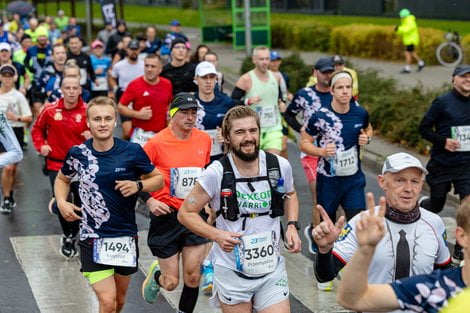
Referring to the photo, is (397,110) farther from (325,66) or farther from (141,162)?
(141,162)

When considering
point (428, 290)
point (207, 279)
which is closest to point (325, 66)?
point (207, 279)

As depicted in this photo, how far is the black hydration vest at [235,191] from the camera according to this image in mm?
6605

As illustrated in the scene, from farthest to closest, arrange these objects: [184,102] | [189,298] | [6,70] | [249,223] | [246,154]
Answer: [6,70], [184,102], [189,298], [249,223], [246,154]

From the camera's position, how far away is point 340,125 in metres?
A: 9.64

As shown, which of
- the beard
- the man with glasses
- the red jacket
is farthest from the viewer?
the man with glasses

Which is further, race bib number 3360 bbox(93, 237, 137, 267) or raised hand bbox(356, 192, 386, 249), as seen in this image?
race bib number 3360 bbox(93, 237, 137, 267)

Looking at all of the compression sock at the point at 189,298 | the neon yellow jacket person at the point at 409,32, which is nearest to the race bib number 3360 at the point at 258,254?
the compression sock at the point at 189,298

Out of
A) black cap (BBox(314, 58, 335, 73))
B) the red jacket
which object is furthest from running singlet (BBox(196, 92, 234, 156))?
the red jacket

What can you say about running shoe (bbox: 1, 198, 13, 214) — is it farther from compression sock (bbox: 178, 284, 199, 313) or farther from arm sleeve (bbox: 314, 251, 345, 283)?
arm sleeve (bbox: 314, 251, 345, 283)

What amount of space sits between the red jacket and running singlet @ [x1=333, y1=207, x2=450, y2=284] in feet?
18.1

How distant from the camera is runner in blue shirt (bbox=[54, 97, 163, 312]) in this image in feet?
24.9

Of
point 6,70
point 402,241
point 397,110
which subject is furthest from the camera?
point 397,110

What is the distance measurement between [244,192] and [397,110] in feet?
37.0

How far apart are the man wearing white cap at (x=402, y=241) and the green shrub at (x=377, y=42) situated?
22.7m
